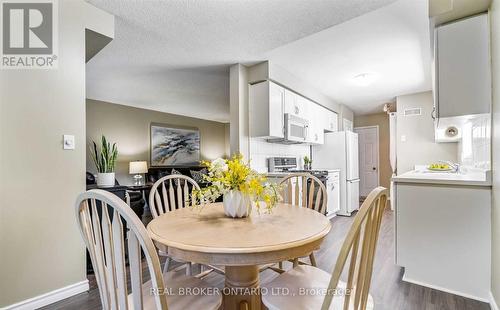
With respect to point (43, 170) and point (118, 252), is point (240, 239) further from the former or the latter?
point (43, 170)

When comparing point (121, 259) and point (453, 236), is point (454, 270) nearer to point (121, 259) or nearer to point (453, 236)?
point (453, 236)

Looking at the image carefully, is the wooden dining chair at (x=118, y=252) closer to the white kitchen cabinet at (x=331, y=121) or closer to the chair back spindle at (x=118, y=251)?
the chair back spindle at (x=118, y=251)

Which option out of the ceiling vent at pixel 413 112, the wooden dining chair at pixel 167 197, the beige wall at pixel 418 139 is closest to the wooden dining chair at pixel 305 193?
the wooden dining chair at pixel 167 197

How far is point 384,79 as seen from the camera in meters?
3.99

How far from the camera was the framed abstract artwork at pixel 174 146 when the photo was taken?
6.21 m

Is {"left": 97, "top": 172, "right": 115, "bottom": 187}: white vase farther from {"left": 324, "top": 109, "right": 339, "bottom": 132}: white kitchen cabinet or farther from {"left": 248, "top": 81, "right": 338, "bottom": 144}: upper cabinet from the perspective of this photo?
{"left": 324, "top": 109, "right": 339, "bottom": 132}: white kitchen cabinet

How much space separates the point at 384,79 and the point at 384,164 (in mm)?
3258

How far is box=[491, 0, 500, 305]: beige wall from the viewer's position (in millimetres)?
1529

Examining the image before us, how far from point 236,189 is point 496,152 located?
1747 mm

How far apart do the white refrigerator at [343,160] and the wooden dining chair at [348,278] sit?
366cm

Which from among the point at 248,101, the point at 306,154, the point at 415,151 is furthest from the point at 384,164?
→ the point at 248,101

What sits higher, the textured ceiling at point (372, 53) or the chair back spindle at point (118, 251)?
the textured ceiling at point (372, 53)

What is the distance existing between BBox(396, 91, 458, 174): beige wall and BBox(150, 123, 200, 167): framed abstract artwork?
526 cm

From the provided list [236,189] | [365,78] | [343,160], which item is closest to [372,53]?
[365,78]
